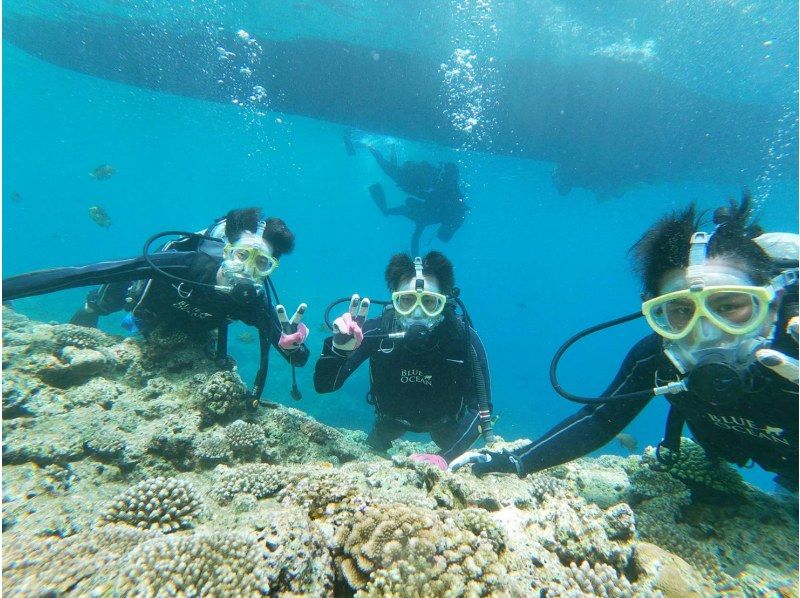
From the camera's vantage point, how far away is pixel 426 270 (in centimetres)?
518

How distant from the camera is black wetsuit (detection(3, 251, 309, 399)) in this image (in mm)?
4672

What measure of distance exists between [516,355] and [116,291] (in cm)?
9533

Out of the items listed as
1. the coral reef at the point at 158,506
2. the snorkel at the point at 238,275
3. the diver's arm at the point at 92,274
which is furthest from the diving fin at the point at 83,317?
the coral reef at the point at 158,506

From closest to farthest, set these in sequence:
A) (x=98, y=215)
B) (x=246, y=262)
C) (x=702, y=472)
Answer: (x=702, y=472) < (x=246, y=262) < (x=98, y=215)

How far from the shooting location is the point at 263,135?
31109 millimetres

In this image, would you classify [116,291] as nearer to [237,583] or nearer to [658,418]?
[237,583]

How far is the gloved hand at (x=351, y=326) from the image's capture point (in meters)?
3.78

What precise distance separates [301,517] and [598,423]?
277cm

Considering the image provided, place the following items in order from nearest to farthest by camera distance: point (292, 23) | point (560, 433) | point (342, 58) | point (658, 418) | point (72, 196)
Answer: point (560, 433)
point (292, 23)
point (342, 58)
point (658, 418)
point (72, 196)

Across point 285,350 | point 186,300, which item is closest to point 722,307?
point 285,350

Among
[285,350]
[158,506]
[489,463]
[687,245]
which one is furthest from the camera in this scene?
[285,350]

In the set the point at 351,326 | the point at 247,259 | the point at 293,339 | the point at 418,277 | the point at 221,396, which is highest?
the point at 418,277

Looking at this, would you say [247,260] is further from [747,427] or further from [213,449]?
[747,427]

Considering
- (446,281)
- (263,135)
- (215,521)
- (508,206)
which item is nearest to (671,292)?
(446,281)
